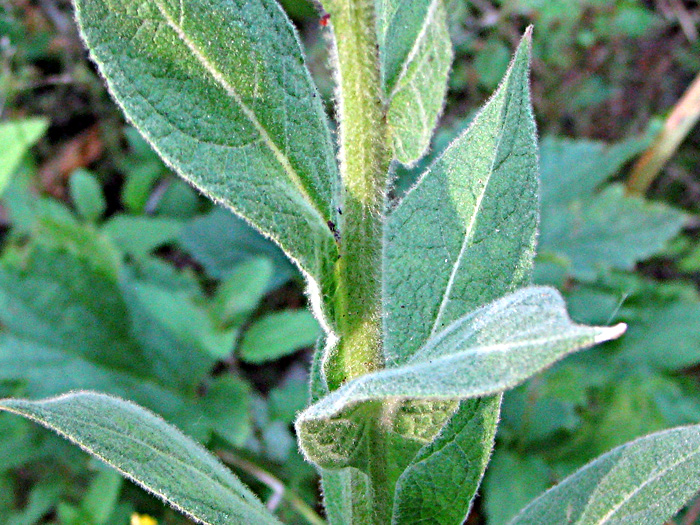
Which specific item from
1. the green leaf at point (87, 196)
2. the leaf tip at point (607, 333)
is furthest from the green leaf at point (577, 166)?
the leaf tip at point (607, 333)

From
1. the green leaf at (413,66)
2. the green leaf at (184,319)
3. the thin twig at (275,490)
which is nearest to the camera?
the green leaf at (413,66)

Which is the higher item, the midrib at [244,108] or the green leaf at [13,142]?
the midrib at [244,108]

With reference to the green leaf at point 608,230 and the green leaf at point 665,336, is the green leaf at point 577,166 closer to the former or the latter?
the green leaf at point 608,230

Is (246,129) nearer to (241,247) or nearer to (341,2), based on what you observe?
(341,2)

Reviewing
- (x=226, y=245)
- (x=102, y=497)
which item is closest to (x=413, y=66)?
(x=102, y=497)

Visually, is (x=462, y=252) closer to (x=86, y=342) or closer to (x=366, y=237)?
(x=366, y=237)

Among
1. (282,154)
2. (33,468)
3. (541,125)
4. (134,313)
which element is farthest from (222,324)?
(541,125)

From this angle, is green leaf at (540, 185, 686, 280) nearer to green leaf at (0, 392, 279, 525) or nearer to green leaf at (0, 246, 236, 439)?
green leaf at (0, 246, 236, 439)
